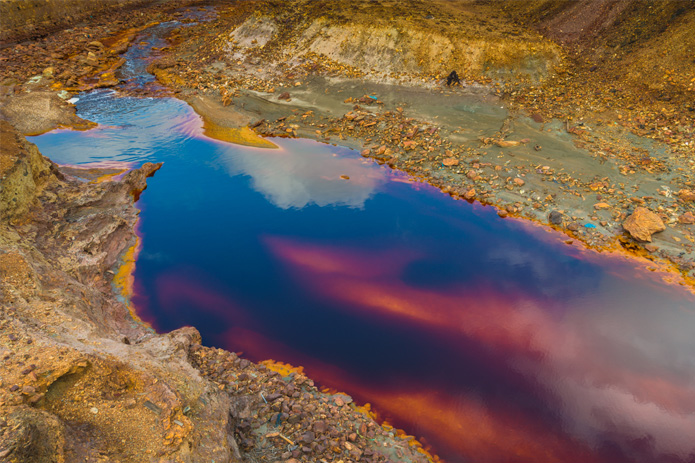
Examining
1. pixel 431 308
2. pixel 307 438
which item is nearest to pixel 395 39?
pixel 431 308

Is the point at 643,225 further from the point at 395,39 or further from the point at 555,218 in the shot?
the point at 395,39

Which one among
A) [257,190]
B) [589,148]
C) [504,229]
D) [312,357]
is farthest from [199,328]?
[589,148]

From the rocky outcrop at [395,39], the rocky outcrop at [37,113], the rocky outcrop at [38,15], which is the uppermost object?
the rocky outcrop at [395,39]

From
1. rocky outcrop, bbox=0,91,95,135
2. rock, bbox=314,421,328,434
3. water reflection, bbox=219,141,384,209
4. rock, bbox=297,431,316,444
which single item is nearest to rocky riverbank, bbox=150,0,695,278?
water reflection, bbox=219,141,384,209

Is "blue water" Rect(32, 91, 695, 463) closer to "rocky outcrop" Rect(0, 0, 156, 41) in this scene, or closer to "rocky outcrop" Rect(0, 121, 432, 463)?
"rocky outcrop" Rect(0, 121, 432, 463)

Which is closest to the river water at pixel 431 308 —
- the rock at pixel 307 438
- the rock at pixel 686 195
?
the rock at pixel 307 438

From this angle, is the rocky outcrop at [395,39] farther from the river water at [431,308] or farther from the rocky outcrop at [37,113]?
the rocky outcrop at [37,113]
